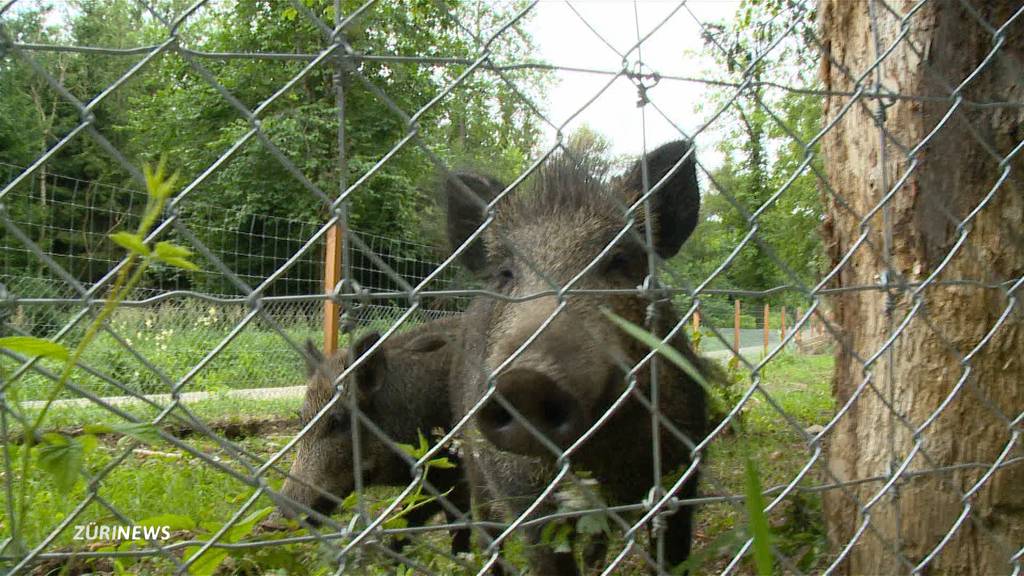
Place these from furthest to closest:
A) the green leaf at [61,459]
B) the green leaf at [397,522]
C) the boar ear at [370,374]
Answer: the boar ear at [370,374] < the green leaf at [397,522] < the green leaf at [61,459]

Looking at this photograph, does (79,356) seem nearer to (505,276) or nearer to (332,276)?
(505,276)

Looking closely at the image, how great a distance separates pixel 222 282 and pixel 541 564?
234 inches

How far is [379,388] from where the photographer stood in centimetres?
457

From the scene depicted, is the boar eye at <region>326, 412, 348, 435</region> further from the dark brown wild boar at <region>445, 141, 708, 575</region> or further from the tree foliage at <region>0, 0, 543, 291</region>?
the tree foliage at <region>0, 0, 543, 291</region>

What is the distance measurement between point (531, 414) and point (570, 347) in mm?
225

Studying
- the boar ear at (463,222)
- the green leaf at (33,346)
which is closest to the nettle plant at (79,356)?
the green leaf at (33,346)

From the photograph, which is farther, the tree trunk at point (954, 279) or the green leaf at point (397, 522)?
the tree trunk at point (954, 279)

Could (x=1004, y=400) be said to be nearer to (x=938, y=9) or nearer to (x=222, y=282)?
(x=938, y=9)

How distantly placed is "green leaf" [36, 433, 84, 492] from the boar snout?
1040 millimetres

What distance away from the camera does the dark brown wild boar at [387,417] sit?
13.9 ft

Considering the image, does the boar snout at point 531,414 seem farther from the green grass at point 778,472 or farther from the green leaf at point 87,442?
the green leaf at point 87,442

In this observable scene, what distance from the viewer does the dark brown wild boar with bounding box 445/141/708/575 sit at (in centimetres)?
213

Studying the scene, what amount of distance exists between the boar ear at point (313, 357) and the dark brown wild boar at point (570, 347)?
1.85 feet

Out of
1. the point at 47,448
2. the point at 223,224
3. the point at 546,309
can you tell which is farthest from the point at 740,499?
the point at 223,224
